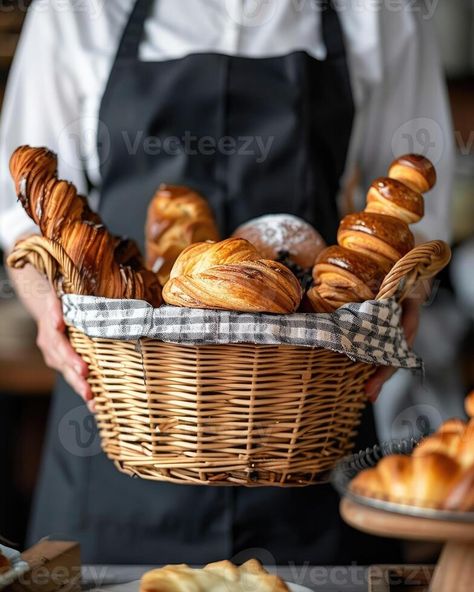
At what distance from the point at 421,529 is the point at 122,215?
83 cm

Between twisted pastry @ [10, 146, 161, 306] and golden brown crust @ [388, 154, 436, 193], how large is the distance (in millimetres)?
283

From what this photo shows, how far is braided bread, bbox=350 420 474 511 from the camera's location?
55 cm

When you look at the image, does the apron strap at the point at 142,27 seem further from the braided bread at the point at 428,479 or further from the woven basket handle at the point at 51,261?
the braided bread at the point at 428,479

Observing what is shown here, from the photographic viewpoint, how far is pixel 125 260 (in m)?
0.92

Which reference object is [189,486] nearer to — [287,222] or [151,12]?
[287,222]

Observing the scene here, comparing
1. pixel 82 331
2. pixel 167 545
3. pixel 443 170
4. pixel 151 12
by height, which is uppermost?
pixel 151 12

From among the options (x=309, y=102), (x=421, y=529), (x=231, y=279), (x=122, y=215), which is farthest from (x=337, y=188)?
(x=421, y=529)

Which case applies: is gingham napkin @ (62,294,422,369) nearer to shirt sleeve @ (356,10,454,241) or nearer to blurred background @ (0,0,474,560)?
shirt sleeve @ (356,10,454,241)

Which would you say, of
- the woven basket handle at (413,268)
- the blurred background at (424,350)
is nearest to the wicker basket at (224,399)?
the woven basket handle at (413,268)

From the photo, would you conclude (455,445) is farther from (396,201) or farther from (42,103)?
(42,103)

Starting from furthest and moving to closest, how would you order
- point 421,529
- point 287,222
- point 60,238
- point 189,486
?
1. point 189,486
2. point 287,222
3. point 60,238
4. point 421,529

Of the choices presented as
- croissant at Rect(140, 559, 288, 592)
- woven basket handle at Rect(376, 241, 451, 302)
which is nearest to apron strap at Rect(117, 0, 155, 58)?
woven basket handle at Rect(376, 241, 451, 302)

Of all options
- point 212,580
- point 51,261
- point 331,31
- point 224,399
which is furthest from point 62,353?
point 331,31

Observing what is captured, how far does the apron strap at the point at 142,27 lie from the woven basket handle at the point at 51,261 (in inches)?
20.1
